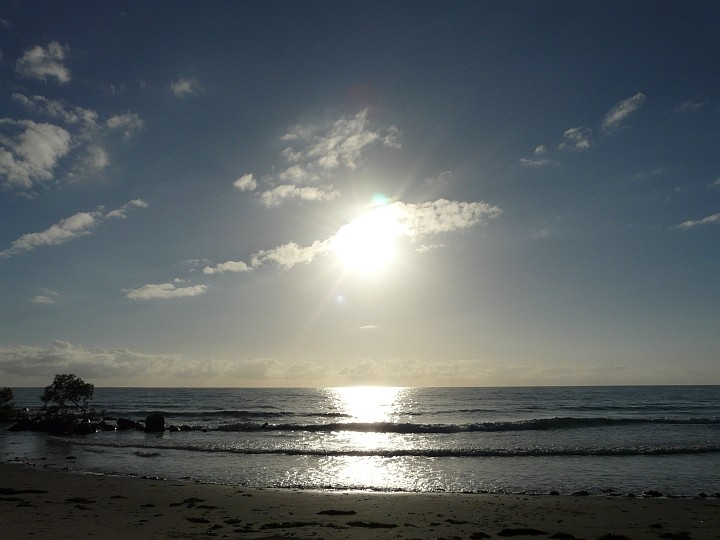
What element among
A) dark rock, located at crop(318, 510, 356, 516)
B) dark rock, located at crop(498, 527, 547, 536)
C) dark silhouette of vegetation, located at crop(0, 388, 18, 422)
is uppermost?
dark silhouette of vegetation, located at crop(0, 388, 18, 422)

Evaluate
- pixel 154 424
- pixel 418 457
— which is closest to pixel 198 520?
pixel 418 457

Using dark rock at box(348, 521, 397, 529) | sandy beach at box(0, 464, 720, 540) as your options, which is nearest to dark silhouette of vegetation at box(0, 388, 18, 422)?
sandy beach at box(0, 464, 720, 540)

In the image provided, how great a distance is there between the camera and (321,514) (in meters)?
15.2

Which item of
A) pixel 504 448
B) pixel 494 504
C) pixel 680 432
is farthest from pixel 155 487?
pixel 680 432

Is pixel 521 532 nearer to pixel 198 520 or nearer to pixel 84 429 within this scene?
pixel 198 520

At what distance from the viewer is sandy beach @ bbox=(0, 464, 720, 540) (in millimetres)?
13047

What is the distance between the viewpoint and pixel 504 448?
32.8m

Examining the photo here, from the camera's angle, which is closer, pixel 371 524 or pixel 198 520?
pixel 371 524

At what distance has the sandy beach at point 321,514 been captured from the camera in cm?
1305

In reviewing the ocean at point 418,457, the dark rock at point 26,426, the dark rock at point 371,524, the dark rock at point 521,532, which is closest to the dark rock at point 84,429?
the ocean at point 418,457

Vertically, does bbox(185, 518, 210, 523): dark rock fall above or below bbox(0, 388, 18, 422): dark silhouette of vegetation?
below

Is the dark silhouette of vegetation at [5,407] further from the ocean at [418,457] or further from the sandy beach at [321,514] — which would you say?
the sandy beach at [321,514]

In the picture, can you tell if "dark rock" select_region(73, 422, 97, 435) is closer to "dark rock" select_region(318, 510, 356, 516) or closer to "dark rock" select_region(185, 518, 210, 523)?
"dark rock" select_region(185, 518, 210, 523)

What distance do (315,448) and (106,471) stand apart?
1424 centimetres
